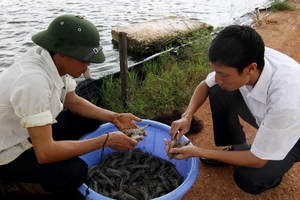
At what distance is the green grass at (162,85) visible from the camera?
180 inches

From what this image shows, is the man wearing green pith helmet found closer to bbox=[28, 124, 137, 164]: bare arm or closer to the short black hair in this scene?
bbox=[28, 124, 137, 164]: bare arm

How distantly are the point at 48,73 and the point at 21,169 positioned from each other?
2.68 ft

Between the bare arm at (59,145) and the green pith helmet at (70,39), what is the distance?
57 centimetres

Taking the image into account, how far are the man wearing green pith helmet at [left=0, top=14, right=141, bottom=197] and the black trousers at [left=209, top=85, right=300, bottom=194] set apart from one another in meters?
1.02

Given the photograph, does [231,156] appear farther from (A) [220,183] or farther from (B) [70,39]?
(B) [70,39]

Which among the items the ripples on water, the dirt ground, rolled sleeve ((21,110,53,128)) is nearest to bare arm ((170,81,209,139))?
the dirt ground

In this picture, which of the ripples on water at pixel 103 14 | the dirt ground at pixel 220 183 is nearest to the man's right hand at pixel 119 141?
the dirt ground at pixel 220 183

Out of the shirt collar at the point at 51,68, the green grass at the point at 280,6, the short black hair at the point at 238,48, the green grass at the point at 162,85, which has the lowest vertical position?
the green grass at the point at 280,6

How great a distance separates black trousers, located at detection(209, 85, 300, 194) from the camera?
9.05ft

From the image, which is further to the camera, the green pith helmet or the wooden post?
the wooden post

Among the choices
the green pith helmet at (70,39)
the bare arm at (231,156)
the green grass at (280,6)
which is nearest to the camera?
the green pith helmet at (70,39)

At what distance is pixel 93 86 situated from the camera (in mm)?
4617

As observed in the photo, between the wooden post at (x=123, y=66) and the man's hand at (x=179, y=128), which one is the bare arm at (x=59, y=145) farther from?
the wooden post at (x=123, y=66)

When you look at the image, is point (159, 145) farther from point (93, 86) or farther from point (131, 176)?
point (93, 86)
